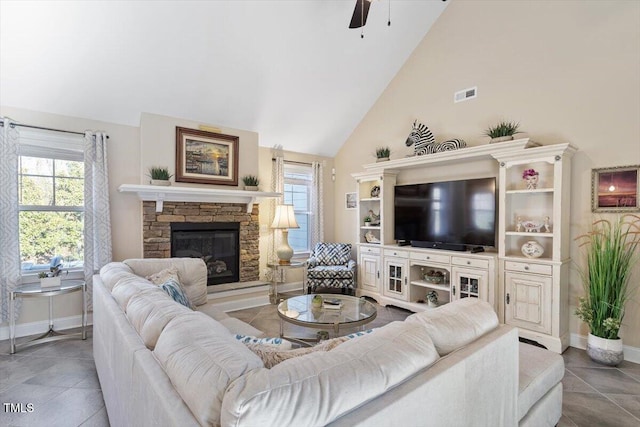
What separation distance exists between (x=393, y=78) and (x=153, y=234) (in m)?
4.31

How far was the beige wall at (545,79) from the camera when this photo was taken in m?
3.09

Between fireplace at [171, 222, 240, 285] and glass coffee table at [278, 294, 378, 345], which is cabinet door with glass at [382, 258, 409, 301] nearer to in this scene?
glass coffee table at [278, 294, 378, 345]

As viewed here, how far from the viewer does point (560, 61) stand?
3.47 m

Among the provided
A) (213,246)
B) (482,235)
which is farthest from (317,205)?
(482,235)

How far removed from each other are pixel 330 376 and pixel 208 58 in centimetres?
403

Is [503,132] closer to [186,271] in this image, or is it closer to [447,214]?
[447,214]

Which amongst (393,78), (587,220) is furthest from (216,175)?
(587,220)

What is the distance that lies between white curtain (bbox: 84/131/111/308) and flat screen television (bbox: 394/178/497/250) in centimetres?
389

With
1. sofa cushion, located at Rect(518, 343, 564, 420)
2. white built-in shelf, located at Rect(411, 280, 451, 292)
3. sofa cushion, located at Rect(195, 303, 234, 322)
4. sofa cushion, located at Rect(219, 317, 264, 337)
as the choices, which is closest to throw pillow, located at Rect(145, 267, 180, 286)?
sofa cushion, located at Rect(195, 303, 234, 322)

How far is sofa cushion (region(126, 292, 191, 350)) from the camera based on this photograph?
1329 millimetres

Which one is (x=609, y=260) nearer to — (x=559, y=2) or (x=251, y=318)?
(x=559, y=2)

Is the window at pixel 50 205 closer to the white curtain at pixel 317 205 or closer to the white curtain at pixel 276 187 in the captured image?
the white curtain at pixel 276 187

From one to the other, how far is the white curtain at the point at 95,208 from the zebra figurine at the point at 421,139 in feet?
13.3

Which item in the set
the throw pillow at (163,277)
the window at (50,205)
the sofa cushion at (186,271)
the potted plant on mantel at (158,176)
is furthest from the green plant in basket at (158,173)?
the throw pillow at (163,277)
